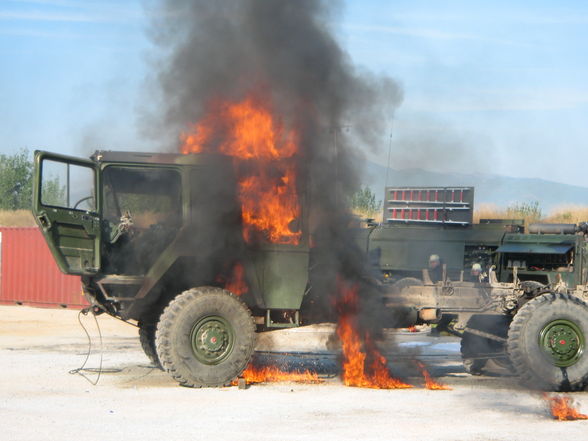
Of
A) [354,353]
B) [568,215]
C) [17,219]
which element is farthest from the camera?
[17,219]

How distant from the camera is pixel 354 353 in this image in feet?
39.6

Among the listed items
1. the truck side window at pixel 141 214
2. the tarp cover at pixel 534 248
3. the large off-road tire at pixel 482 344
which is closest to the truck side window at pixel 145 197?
the truck side window at pixel 141 214

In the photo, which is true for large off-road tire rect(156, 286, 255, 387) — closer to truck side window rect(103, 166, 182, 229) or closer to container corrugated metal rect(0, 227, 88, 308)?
truck side window rect(103, 166, 182, 229)

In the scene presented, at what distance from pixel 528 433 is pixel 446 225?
41.2 ft

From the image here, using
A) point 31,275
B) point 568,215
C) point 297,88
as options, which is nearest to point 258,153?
point 297,88

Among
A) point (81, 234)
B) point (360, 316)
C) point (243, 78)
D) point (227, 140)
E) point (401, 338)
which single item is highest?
point (243, 78)

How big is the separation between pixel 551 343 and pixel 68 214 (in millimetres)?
6665

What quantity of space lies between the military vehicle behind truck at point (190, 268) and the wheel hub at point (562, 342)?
0.01 meters

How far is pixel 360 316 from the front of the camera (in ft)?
39.6

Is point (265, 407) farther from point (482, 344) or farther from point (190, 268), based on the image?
point (482, 344)

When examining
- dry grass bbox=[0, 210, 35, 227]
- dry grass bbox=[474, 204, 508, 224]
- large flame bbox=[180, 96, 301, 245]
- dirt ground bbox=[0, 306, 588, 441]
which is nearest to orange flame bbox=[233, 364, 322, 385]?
dirt ground bbox=[0, 306, 588, 441]

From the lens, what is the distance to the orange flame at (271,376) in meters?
12.1

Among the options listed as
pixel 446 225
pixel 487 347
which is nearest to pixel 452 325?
pixel 487 347

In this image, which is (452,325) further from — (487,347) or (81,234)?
(81,234)
